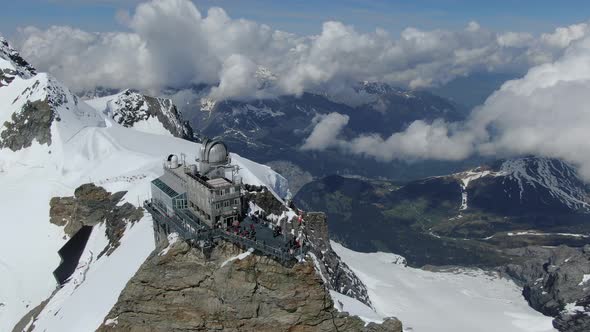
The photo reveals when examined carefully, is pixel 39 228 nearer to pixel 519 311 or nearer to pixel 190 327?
pixel 190 327

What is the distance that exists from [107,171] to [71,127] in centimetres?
3749

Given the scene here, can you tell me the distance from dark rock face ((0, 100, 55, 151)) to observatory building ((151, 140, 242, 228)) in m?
88.8

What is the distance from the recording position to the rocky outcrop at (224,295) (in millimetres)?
55188

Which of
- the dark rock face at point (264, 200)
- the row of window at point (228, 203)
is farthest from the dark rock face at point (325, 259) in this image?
the row of window at point (228, 203)

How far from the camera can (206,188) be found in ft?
193

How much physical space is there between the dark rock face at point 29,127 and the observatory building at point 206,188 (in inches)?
3497

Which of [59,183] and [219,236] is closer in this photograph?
[219,236]

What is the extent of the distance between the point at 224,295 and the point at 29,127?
117m

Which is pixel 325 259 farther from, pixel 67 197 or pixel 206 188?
pixel 206 188

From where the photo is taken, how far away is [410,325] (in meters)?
135

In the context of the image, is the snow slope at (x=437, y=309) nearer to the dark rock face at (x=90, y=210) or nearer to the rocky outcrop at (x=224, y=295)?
the dark rock face at (x=90, y=210)

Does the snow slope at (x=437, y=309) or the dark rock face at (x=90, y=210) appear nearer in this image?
the dark rock face at (x=90, y=210)

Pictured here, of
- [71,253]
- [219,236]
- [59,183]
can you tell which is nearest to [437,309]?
[71,253]

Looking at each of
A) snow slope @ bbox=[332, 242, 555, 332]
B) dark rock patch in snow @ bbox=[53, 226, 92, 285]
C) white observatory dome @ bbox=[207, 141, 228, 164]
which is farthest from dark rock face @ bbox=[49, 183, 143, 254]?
snow slope @ bbox=[332, 242, 555, 332]
